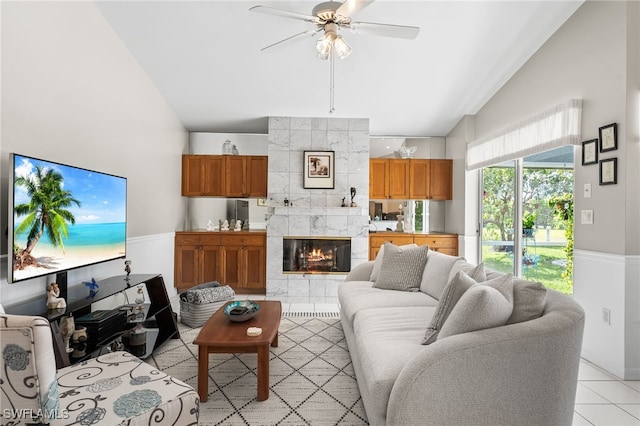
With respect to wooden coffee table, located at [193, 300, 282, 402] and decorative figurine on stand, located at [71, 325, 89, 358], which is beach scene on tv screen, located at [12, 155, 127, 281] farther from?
wooden coffee table, located at [193, 300, 282, 402]

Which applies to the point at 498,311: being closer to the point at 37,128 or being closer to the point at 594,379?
the point at 594,379

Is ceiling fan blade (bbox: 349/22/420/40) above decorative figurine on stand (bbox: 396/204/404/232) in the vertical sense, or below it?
above

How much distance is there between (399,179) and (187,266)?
12.0ft

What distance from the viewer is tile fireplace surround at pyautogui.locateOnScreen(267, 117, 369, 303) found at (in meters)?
4.98

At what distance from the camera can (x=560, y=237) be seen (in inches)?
138

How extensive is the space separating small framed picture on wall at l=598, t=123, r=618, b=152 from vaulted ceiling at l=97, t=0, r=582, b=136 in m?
1.20

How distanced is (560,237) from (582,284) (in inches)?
26.9

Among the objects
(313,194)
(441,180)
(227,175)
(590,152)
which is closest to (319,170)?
(313,194)

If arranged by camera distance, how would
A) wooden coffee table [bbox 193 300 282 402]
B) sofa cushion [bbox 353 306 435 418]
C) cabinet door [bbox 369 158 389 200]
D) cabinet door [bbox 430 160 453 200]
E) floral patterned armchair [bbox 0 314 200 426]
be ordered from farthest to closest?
1. cabinet door [bbox 430 160 453 200]
2. cabinet door [bbox 369 158 389 200]
3. wooden coffee table [bbox 193 300 282 402]
4. sofa cushion [bbox 353 306 435 418]
5. floral patterned armchair [bbox 0 314 200 426]

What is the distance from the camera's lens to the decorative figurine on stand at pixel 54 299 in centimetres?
224

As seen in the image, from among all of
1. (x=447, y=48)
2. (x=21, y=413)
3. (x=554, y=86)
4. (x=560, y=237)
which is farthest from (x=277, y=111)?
(x=21, y=413)

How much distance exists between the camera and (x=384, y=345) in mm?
1896

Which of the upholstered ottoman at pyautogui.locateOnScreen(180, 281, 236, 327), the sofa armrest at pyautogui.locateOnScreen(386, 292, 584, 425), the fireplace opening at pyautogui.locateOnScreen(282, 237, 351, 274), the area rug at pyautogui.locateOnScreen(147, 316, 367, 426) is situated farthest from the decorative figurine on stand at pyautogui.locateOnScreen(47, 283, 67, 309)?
the fireplace opening at pyautogui.locateOnScreen(282, 237, 351, 274)

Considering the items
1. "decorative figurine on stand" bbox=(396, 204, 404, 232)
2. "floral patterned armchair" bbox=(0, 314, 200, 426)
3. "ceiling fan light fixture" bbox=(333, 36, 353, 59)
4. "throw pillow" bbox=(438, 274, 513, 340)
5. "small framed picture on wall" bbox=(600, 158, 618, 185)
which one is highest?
"ceiling fan light fixture" bbox=(333, 36, 353, 59)
